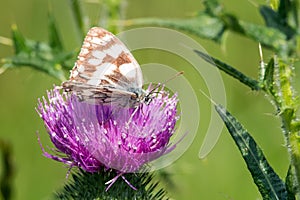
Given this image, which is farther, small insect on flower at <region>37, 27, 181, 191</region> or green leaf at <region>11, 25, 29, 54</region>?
green leaf at <region>11, 25, 29, 54</region>

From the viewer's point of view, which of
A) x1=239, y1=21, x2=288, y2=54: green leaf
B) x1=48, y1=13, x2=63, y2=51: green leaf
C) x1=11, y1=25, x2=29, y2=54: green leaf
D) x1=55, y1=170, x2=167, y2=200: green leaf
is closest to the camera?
x1=55, y1=170, x2=167, y2=200: green leaf

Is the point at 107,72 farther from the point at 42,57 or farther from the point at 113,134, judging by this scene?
the point at 42,57

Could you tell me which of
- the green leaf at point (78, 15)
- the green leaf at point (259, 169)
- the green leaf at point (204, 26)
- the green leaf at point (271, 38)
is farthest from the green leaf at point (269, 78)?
the green leaf at point (78, 15)

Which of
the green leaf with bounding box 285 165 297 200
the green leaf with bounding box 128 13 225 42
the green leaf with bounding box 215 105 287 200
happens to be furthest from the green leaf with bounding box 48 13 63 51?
the green leaf with bounding box 285 165 297 200

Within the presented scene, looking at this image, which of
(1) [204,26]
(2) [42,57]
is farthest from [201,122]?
(2) [42,57]

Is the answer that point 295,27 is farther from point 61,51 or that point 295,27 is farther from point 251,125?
point 251,125

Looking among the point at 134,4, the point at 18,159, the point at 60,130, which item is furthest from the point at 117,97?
the point at 134,4

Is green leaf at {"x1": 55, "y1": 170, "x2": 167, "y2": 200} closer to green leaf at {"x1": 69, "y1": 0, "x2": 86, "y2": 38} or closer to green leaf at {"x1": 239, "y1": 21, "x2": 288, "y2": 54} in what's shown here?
green leaf at {"x1": 239, "y1": 21, "x2": 288, "y2": 54}
